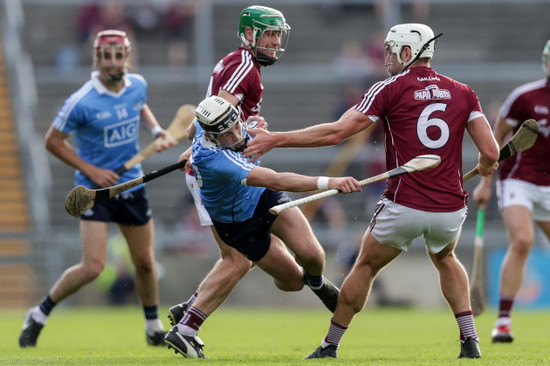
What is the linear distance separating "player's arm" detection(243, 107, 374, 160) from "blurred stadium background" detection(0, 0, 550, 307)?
27.0 feet

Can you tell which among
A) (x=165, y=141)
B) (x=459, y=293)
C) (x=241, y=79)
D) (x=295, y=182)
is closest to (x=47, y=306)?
(x=165, y=141)

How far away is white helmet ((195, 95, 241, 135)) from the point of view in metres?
6.61

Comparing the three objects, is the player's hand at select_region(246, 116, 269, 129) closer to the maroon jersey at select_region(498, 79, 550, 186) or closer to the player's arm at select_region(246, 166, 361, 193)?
the player's arm at select_region(246, 166, 361, 193)

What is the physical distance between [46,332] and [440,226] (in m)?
5.72

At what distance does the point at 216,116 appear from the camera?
260 inches

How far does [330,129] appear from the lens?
663 cm

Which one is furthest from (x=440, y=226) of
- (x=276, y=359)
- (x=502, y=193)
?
(x=502, y=193)

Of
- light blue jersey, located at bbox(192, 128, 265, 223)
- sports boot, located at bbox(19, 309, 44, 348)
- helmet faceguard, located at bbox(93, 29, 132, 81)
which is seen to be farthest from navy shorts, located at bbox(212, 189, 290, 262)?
sports boot, located at bbox(19, 309, 44, 348)

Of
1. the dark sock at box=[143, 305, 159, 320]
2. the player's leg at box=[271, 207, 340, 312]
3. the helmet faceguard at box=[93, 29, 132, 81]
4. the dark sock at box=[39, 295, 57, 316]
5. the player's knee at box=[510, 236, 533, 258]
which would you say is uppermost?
the helmet faceguard at box=[93, 29, 132, 81]

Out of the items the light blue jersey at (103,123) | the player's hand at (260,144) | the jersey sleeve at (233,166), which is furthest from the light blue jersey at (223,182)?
the light blue jersey at (103,123)

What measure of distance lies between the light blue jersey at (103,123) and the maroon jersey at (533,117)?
307cm

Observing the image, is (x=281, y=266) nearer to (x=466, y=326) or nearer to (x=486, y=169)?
(x=466, y=326)

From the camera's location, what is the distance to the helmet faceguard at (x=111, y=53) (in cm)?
875

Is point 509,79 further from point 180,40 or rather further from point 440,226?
point 440,226
